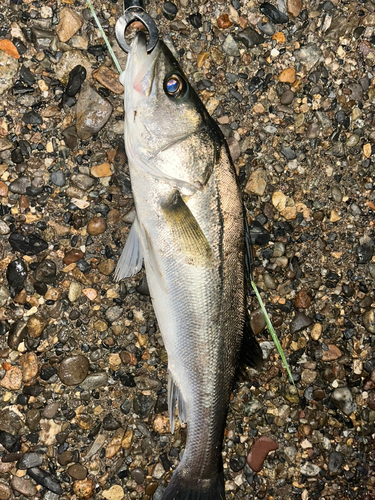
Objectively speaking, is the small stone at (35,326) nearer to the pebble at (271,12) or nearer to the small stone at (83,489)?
the small stone at (83,489)

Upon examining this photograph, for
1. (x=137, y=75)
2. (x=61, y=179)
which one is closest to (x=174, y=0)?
(x=137, y=75)

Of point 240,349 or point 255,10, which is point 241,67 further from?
point 240,349

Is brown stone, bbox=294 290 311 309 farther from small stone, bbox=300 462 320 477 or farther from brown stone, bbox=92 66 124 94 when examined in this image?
brown stone, bbox=92 66 124 94

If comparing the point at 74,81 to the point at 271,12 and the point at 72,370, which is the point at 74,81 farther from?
the point at 72,370

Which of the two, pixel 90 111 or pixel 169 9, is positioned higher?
pixel 169 9

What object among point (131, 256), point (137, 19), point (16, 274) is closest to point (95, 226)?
point (131, 256)

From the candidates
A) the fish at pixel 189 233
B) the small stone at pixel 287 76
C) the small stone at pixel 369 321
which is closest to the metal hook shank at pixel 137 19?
the fish at pixel 189 233
